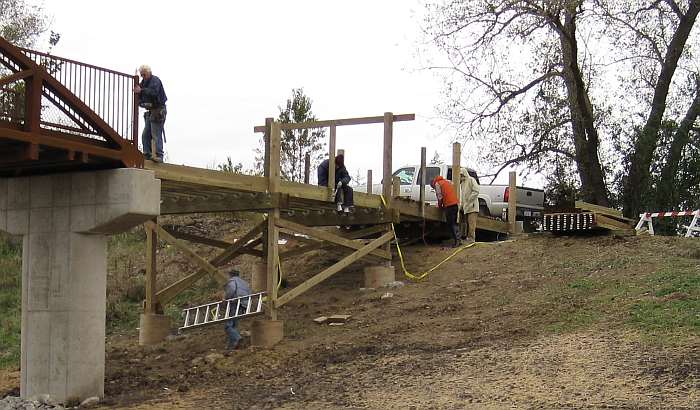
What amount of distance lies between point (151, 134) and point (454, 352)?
217 inches

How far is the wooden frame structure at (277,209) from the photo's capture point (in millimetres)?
14914

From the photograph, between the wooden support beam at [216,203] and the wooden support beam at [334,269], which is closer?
the wooden support beam at [216,203]

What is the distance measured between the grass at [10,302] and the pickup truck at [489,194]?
8.71 metres

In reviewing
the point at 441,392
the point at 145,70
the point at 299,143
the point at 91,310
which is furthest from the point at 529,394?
the point at 299,143

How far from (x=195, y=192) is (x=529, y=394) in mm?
7245

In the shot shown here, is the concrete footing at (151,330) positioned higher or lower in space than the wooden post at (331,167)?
lower

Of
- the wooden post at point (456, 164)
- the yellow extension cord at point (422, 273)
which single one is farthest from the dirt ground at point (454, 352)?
the wooden post at point (456, 164)

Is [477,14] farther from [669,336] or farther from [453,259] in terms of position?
[669,336]

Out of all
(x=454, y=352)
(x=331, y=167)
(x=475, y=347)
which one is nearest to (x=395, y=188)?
(x=331, y=167)

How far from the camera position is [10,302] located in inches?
918

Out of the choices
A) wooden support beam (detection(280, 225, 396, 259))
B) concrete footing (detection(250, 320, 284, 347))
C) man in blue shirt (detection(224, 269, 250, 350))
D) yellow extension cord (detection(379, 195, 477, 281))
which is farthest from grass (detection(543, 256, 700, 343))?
man in blue shirt (detection(224, 269, 250, 350))

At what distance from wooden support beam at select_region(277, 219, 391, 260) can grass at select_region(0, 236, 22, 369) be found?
19.9 feet

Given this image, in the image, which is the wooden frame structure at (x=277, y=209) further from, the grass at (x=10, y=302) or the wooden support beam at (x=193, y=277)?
the grass at (x=10, y=302)

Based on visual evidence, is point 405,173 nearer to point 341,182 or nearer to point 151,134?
point 341,182
